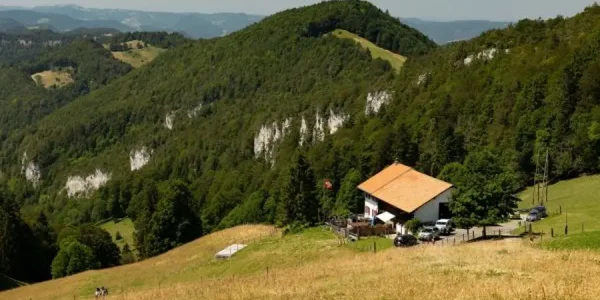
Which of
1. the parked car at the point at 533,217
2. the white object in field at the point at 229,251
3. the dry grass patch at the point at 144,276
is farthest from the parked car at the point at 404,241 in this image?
the white object in field at the point at 229,251

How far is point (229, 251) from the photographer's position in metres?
61.2

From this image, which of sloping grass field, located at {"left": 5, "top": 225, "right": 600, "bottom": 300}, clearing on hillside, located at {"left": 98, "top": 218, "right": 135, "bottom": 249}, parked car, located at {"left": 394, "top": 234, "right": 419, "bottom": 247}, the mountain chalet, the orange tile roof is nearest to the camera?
sloping grass field, located at {"left": 5, "top": 225, "right": 600, "bottom": 300}

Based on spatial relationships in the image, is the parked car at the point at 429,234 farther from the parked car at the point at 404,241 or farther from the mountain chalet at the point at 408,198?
the mountain chalet at the point at 408,198

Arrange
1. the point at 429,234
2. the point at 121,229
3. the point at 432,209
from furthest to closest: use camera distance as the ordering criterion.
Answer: the point at 121,229, the point at 432,209, the point at 429,234

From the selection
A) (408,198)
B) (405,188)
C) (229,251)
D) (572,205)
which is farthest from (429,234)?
(229,251)

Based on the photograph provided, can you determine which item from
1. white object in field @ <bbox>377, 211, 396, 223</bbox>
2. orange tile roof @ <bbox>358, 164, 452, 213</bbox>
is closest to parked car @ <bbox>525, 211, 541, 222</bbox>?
orange tile roof @ <bbox>358, 164, 452, 213</bbox>

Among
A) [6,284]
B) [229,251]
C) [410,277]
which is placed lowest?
[6,284]

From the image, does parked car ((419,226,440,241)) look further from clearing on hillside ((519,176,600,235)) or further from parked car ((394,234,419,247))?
clearing on hillside ((519,176,600,235))

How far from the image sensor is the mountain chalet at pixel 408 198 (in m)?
59.3

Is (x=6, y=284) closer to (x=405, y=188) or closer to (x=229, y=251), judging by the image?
(x=229, y=251)

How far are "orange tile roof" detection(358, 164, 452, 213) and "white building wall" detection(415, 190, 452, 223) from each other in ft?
1.90

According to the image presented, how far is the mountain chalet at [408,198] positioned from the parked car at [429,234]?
16.0ft

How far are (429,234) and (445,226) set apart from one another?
3.68 m

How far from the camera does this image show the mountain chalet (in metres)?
59.3
